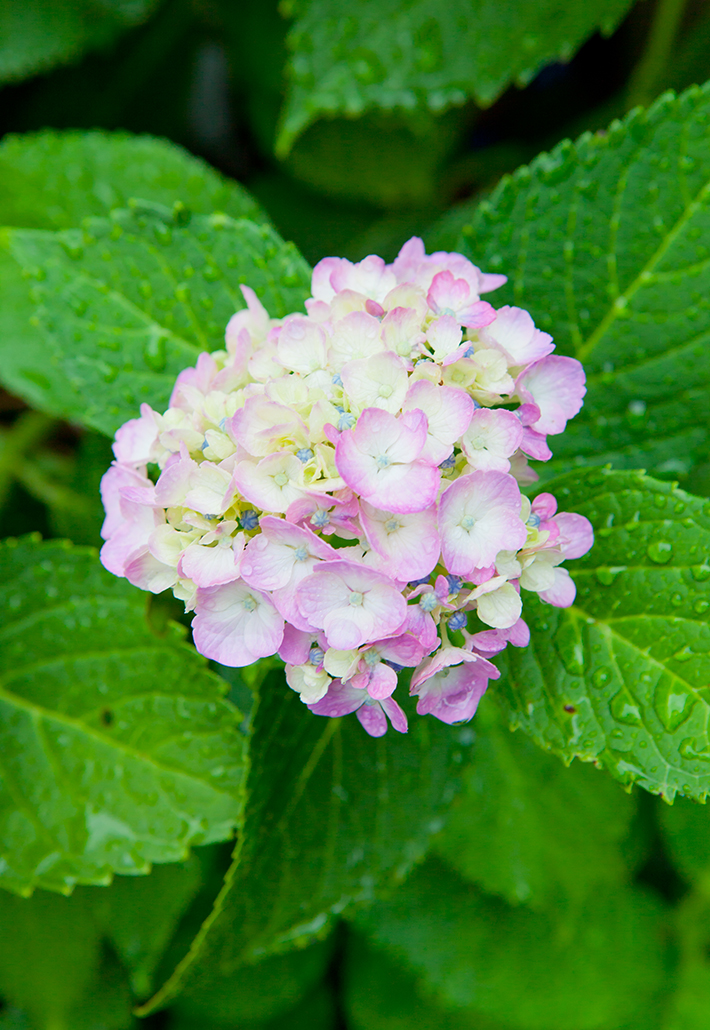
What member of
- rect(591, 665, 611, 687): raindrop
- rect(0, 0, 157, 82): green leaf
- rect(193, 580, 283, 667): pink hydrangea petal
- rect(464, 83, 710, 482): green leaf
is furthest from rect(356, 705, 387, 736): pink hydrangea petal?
rect(0, 0, 157, 82): green leaf

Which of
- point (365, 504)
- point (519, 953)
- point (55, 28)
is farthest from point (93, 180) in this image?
point (519, 953)

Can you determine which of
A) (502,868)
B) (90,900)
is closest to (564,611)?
A: (502,868)

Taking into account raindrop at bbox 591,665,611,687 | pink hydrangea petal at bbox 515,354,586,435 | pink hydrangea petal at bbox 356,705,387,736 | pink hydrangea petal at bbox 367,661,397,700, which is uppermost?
pink hydrangea petal at bbox 515,354,586,435

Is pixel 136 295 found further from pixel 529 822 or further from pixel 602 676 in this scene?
pixel 529 822

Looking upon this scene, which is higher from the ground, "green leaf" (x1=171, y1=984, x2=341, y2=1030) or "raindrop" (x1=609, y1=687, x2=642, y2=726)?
"raindrop" (x1=609, y1=687, x2=642, y2=726)

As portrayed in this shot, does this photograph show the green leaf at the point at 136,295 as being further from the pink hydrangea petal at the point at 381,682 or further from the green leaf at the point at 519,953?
the green leaf at the point at 519,953

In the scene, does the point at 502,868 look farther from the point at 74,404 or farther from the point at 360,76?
the point at 360,76

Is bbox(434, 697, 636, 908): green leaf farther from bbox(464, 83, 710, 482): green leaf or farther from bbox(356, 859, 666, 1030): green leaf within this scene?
bbox(464, 83, 710, 482): green leaf
